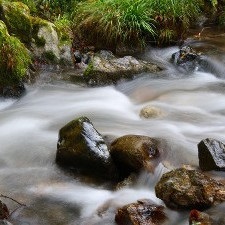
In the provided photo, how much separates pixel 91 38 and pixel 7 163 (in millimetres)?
4821

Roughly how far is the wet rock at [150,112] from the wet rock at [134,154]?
1.54m

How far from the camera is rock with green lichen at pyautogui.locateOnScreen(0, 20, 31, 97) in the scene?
7020 mm

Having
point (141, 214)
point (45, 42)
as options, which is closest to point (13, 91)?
point (45, 42)

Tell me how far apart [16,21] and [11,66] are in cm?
178

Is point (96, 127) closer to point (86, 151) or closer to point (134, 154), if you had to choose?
point (86, 151)

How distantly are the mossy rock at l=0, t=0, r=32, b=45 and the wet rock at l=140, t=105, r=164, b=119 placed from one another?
3.14m

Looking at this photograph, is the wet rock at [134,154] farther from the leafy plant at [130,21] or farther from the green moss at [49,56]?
the leafy plant at [130,21]

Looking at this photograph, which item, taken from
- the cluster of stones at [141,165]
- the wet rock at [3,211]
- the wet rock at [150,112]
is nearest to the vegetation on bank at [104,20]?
the wet rock at [150,112]

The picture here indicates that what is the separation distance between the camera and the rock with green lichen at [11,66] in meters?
7.02

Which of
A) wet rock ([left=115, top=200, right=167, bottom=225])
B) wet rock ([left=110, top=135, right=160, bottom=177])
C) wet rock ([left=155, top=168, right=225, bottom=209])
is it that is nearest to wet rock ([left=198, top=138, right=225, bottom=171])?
wet rock ([left=155, top=168, right=225, bottom=209])

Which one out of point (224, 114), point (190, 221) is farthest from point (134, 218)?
point (224, 114)

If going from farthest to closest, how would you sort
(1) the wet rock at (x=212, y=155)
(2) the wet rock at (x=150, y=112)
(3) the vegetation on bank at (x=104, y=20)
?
1. (3) the vegetation on bank at (x=104, y=20)
2. (2) the wet rock at (x=150, y=112)
3. (1) the wet rock at (x=212, y=155)

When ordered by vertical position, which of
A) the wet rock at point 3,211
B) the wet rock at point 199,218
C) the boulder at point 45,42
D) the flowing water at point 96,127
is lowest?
the flowing water at point 96,127

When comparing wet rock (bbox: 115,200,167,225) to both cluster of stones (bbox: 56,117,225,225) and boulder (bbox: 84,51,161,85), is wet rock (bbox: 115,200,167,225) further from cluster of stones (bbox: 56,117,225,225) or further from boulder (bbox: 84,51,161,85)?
boulder (bbox: 84,51,161,85)
